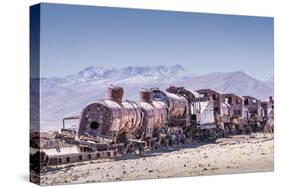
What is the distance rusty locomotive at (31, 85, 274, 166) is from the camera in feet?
43.7

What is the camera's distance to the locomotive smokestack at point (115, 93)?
1375 centimetres

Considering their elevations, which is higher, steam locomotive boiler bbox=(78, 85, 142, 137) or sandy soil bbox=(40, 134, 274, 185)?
steam locomotive boiler bbox=(78, 85, 142, 137)

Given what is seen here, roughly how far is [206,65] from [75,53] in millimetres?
2631

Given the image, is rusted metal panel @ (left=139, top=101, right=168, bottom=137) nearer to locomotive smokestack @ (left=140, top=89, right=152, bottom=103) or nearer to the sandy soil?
locomotive smokestack @ (left=140, top=89, right=152, bottom=103)

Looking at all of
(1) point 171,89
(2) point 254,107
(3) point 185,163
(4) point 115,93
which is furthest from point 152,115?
(2) point 254,107

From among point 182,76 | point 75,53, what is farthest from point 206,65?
point 75,53

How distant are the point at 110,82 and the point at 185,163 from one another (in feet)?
6.58

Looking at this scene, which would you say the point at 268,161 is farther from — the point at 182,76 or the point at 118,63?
the point at 118,63

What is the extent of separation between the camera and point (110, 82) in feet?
45.0

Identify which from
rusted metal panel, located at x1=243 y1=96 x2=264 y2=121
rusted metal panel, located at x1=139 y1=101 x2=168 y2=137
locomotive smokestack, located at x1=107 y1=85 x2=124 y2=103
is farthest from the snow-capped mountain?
rusted metal panel, located at x1=139 y1=101 x2=168 y2=137

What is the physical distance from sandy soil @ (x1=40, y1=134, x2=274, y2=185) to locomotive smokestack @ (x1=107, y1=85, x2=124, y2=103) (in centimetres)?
98

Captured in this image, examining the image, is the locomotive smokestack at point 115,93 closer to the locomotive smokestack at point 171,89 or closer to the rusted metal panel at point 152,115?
the rusted metal panel at point 152,115

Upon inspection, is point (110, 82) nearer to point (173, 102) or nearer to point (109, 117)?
point (109, 117)

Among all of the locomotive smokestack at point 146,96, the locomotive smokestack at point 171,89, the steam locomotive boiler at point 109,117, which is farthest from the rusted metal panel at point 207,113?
the steam locomotive boiler at point 109,117
